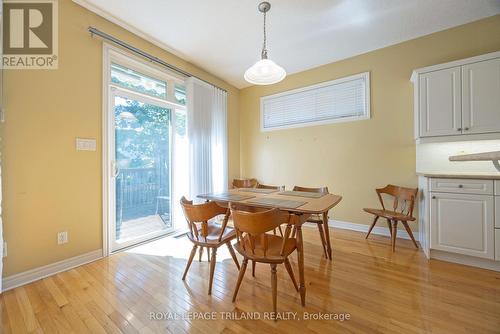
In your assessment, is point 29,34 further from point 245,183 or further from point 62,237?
point 245,183

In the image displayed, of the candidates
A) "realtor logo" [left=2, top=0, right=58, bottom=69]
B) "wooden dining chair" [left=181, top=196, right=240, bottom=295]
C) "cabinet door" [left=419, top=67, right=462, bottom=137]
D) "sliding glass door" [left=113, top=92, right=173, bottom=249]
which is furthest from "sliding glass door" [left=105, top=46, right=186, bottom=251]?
"cabinet door" [left=419, top=67, right=462, bottom=137]

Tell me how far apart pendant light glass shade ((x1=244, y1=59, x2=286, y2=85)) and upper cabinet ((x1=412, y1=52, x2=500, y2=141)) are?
187 centimetres

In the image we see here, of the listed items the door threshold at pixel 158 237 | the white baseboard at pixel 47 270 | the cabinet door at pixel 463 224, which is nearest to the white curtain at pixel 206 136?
the door threshold at pixel 158 237

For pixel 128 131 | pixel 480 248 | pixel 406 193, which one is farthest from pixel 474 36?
pixel 128 131

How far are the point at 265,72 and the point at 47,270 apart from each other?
2.92 m

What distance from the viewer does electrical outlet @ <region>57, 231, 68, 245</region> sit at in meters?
2.03

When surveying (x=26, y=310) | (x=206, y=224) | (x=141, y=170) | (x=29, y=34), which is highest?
(x=29, y=34)

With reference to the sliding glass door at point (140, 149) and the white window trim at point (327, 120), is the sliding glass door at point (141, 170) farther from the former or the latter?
the white window trim at point (327, 120)

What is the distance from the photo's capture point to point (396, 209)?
285cm

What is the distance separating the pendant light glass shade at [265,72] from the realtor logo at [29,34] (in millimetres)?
1998

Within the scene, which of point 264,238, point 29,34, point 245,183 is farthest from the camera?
point 245,183

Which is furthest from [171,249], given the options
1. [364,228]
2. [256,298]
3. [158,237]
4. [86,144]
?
[364,228]

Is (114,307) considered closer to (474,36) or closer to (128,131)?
(128,131)

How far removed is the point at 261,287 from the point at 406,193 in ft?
7.45
